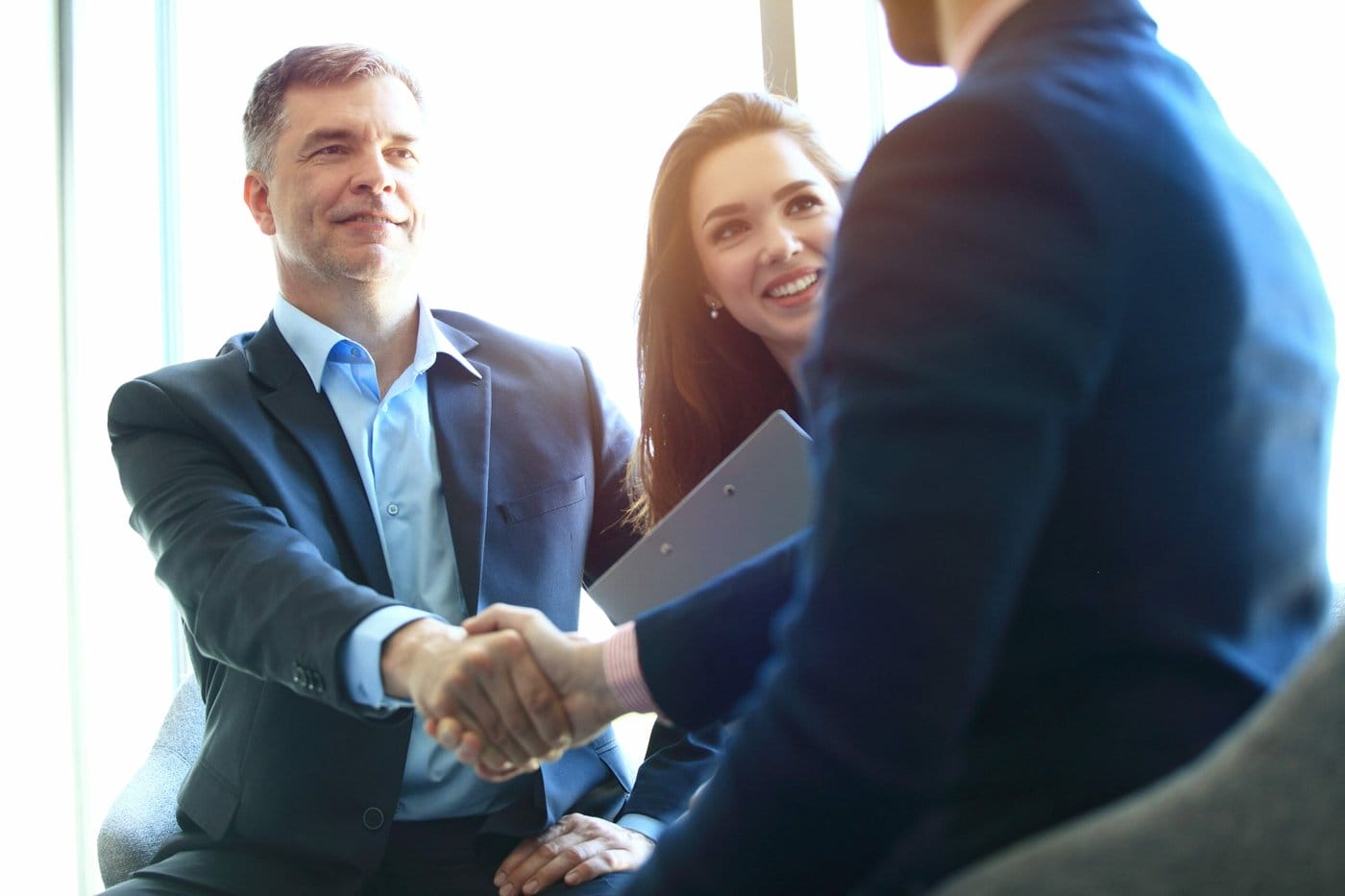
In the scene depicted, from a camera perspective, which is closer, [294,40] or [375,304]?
[375,304]

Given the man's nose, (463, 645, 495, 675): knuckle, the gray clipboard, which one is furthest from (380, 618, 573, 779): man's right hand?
the man's nose

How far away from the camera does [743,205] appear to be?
75.2 inches

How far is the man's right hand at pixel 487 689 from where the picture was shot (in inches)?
53.6

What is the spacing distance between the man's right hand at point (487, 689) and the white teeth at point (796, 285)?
734mm

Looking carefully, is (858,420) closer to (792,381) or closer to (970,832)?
(970,832)

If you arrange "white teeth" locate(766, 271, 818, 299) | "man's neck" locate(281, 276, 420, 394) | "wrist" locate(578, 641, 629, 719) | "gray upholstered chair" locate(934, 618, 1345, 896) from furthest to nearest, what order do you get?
"man's neck" locate(281, 276, 420, 394)
"white teeth" locate(766, 271, 818, 299)
"wrist" locate(578, 641, 629, 719)
"gray upholstered chair" locate(934, 618, 1345, 896)

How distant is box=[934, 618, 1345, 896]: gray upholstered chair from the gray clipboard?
0.98 m

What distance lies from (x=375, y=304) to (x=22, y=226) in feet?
5.31

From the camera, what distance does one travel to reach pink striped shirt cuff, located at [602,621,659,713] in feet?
3.51

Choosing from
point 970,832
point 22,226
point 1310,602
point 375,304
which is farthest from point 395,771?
point 22,226

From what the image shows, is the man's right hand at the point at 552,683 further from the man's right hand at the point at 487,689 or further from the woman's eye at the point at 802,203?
the woman's eye at the point at 802,203

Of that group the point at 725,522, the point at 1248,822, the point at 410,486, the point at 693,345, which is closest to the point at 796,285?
the point at 693,345

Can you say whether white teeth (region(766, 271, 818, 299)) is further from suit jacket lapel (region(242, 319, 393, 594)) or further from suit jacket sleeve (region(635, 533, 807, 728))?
suit jacket sleeve (region(635, 533, 807, 728))

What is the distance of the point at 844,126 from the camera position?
7.95 ft
